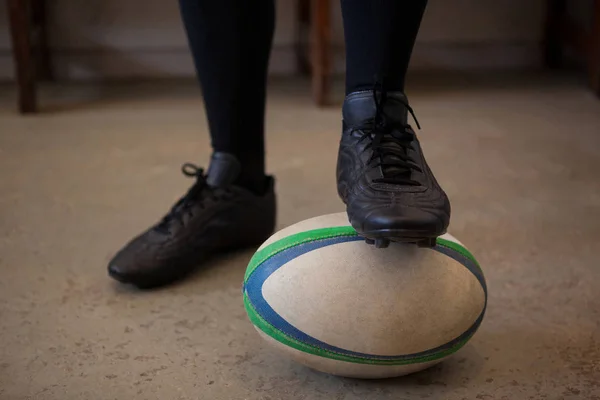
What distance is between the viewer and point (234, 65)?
1.29 m

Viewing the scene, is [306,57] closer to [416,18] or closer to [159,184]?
[159,184]

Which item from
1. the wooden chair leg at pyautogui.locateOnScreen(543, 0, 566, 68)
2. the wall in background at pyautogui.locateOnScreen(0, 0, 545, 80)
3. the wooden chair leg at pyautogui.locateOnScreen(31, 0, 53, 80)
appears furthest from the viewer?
the wooden chair leg at pyautogui.locateOnScreen(543, 0, 566, 68)

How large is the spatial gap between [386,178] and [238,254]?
1.72 ft

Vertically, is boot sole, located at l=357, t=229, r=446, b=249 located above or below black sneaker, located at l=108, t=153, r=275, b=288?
above

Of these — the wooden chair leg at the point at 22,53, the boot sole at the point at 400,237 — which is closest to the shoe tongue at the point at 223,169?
the boot sole at the point at 400,237

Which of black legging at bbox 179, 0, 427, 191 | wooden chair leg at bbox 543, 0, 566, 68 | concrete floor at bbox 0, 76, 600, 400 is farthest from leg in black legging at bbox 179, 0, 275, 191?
wooden chair leg at bbox 543, 0, 566, 68

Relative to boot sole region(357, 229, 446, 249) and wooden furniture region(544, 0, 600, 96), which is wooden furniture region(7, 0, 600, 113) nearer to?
wooden furniture region(544, 0, 600, 96)

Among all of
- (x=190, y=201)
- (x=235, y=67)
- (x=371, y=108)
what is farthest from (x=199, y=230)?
(x=371, y=108)

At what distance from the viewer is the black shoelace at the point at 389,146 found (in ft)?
3.21

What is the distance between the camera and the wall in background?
11.0ft

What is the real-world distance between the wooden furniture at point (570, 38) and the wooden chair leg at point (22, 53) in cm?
213

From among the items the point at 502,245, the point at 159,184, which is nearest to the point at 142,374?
the point at 502,245

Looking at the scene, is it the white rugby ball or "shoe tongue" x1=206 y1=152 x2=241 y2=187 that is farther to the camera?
"shoe tongue" x1=206 y1=152 x2=241 y2=187

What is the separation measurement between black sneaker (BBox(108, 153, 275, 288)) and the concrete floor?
0.04m
